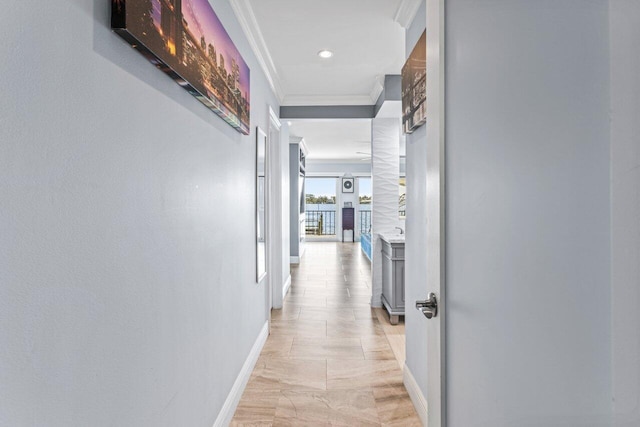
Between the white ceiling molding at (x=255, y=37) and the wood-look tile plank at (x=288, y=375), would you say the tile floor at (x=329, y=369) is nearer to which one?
the wood-look tile plank at (x=288, y=375)

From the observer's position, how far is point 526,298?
697 mm

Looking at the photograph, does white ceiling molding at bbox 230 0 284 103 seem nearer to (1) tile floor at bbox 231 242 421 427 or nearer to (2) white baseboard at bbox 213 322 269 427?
(2) white baseboard at bbox 213 322 269 427

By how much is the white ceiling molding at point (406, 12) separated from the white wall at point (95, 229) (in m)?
1.53

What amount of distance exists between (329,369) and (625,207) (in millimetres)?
2613

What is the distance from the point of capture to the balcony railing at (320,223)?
12.4 m

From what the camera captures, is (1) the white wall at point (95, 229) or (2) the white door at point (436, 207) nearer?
(1) the white wall at point (95, 229)

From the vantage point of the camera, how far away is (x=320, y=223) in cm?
1248

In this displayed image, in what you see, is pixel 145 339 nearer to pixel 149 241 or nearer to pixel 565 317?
pixel 149 241

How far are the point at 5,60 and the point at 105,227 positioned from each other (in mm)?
423

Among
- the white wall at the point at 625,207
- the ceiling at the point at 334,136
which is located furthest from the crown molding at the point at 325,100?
the white wall at the point at 625,207

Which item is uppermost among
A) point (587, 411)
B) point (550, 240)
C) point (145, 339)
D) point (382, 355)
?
point (550, 240)

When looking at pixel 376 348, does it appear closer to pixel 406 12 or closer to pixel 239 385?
pixel 239 385

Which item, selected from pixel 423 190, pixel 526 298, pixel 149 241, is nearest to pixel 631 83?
pixel 526 298

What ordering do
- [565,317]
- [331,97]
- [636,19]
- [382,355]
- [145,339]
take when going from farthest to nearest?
[331,97] < [382,355] < [145,339] < [565,317] < [636,19]
